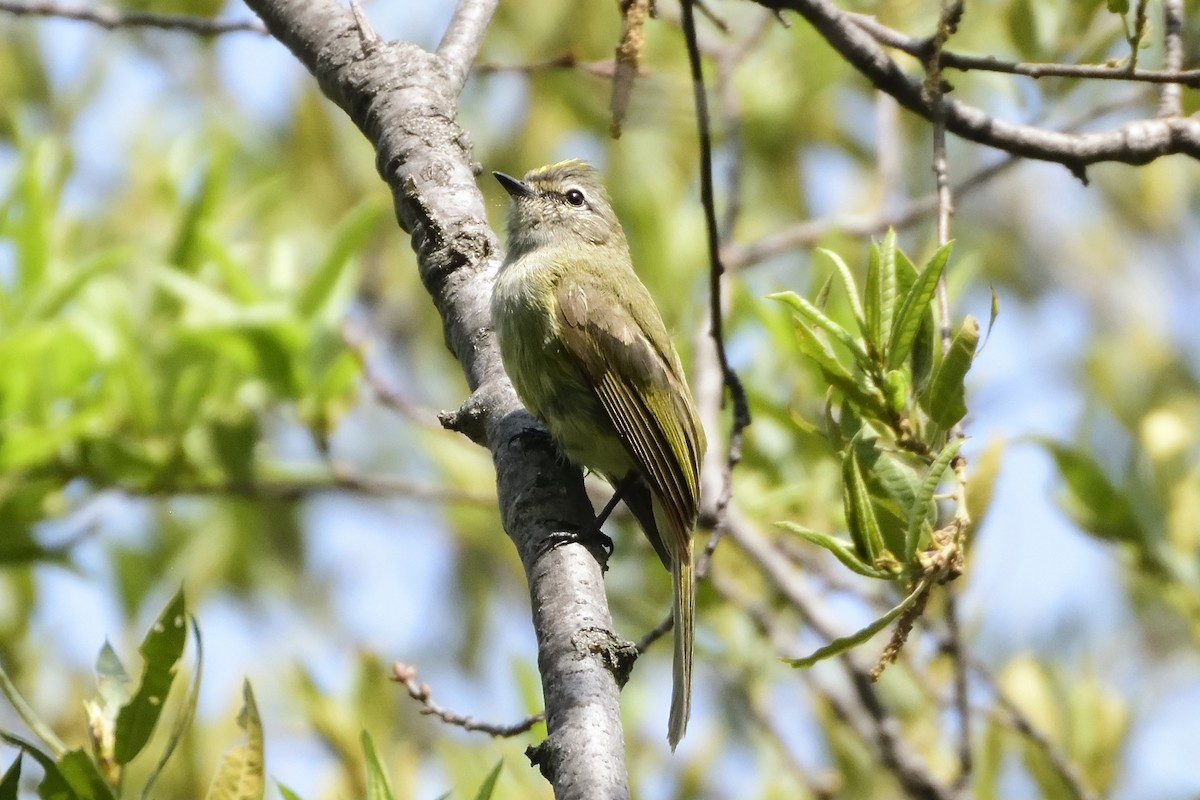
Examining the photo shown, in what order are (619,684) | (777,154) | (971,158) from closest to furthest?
1. (619,684)
2. (777,154)
3. (971,158)

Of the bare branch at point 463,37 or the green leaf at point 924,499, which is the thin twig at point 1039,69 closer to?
the green leaf at point 924,499

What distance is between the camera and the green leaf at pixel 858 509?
2070 millimetres

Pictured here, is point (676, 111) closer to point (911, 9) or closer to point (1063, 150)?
point (911, 9)

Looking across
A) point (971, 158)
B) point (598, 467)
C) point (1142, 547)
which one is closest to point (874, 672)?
point (598, 467)

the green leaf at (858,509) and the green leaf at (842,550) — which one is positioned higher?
the green leaf at (858,509)

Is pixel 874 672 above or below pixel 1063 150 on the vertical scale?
below

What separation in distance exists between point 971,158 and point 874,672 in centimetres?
706

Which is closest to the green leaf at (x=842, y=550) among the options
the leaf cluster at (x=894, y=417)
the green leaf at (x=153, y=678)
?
the leaf cluster at (x=894, y=417)

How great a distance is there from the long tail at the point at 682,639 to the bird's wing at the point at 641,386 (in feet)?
0.20

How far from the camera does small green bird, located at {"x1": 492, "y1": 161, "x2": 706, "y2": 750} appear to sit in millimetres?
3168

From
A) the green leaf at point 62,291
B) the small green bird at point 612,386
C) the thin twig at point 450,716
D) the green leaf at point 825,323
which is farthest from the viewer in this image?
the green leaf at point 62,291

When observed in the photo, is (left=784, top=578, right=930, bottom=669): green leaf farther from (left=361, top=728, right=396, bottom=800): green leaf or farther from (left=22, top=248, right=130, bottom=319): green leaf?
(left=22, top=248, right=130, bottom=319): green leaf

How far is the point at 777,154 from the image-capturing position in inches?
252

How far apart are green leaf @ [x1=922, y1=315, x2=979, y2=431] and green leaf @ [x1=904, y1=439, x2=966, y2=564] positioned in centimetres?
12
